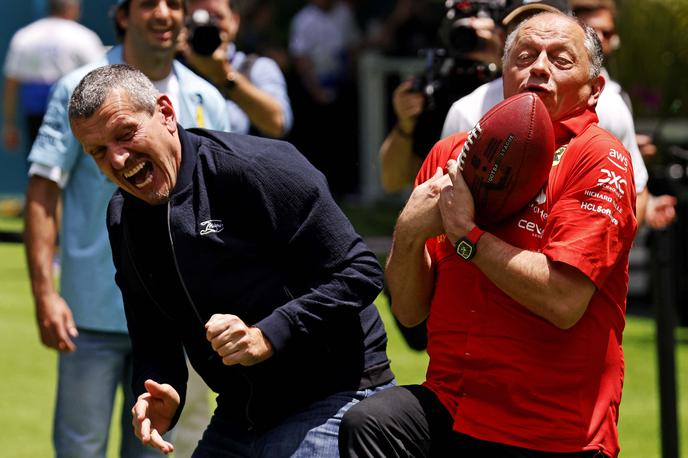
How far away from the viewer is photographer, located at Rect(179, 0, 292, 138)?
5988mm

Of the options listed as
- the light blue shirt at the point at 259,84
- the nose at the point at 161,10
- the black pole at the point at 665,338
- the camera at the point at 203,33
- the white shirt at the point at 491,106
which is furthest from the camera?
the light blue shirt at the point at 259,84

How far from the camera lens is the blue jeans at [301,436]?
12.2 ft

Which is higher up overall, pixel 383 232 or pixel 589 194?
pixel 589 194

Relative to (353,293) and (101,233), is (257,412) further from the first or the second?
(101,233)

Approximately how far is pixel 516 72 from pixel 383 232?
31.4 ft

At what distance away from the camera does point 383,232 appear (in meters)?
13.3

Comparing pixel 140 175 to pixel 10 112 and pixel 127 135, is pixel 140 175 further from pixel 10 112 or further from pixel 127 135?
pixel 10 112

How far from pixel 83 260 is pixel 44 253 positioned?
0.15 metres

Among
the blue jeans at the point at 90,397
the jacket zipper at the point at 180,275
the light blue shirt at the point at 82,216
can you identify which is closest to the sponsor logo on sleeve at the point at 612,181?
the jacket zipper at the point at 180,275

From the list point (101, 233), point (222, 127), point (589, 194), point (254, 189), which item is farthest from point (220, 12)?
point (589, 194)

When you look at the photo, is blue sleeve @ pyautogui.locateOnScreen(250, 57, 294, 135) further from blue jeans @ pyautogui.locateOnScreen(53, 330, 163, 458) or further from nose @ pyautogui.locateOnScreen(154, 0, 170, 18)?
blue jeans @ pyautogui.locateOnScreen(53, 330, 163, 458)

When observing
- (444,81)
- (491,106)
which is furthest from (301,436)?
(444,81)

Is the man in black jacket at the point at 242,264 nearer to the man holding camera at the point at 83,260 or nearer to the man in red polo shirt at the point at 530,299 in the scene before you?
the man in red polo shirt at the point at 530,299

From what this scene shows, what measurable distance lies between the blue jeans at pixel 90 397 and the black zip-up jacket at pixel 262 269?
4.15 ft
